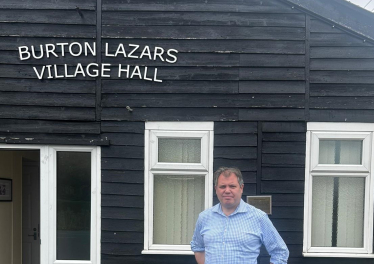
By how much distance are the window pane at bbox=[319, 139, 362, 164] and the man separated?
1453 mm

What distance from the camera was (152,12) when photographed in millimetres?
4125

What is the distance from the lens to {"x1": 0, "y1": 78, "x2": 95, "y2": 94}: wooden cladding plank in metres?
4.15

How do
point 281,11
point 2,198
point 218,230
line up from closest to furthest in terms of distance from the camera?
point 218,230, point 281,11, point 2,198

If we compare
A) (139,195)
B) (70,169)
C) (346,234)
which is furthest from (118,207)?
(346,234)

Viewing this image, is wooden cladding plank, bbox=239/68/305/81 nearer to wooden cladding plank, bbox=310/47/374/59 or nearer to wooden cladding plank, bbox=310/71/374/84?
wooden cladding plank, bbox=310/71/374/84

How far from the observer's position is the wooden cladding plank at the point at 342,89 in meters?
4.09

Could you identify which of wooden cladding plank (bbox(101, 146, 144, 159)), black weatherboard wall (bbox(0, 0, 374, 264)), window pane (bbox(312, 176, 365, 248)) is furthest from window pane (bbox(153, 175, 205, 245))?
window pane (bbox(312, 176, 365, 248))

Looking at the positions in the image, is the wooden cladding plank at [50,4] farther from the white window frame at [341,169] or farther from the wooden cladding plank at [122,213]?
the white window frame at [341,169]

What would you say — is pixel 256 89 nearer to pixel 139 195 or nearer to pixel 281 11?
pixel 281 11

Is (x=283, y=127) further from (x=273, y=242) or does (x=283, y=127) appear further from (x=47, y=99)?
(x=47, y=99)

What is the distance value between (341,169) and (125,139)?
2233mm

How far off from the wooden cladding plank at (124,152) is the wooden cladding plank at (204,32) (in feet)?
3.76

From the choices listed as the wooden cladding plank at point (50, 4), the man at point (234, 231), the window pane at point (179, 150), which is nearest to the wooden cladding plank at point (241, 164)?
the window pane at point (179, 150)

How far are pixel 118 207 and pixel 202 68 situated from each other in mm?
1682
